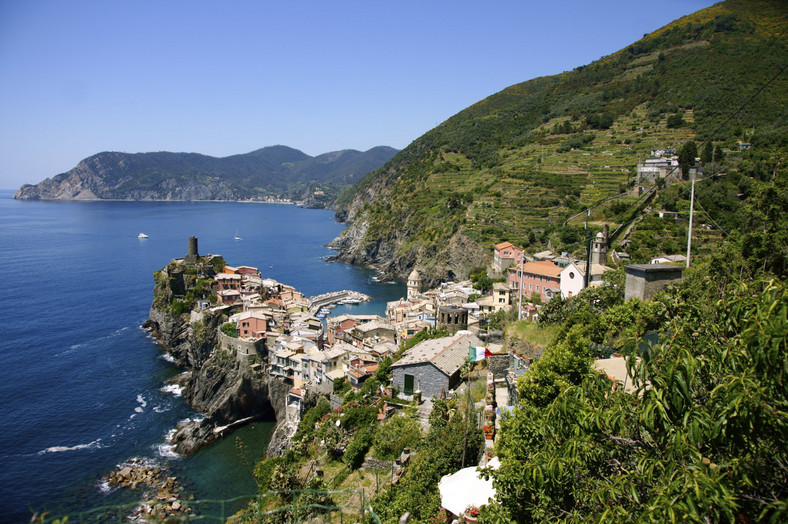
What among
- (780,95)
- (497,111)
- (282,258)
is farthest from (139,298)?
(497,111)

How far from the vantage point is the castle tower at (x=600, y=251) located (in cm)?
2977

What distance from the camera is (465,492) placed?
9.24 metres

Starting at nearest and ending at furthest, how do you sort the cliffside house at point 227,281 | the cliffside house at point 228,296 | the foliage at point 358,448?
the foliage at point 358,448 < the cliffside house at point 228,296 < the cliffside house at point 227,281

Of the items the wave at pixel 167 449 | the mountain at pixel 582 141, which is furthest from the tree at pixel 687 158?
the wave at pixel 167 449

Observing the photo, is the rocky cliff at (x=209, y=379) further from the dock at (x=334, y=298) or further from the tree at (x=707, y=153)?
the tree at (x=707, y=153)

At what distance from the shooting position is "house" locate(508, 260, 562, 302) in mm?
31016

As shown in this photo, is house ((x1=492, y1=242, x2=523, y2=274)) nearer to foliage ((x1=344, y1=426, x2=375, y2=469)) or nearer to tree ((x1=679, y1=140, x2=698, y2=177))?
tree ((x1=679, y1=140, x2=698, y2=177))

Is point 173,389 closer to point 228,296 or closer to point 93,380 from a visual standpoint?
point 93,380

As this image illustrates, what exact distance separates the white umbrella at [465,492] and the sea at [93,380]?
6.80m

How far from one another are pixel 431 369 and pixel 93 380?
2828 cm

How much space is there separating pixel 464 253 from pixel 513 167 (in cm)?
1913

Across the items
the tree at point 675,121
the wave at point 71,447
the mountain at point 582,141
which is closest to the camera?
the wave at point 71,447

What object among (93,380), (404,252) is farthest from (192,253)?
(404,252)

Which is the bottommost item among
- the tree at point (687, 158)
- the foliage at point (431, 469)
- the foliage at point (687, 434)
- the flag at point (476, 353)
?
the foliage at point (431, 469)
